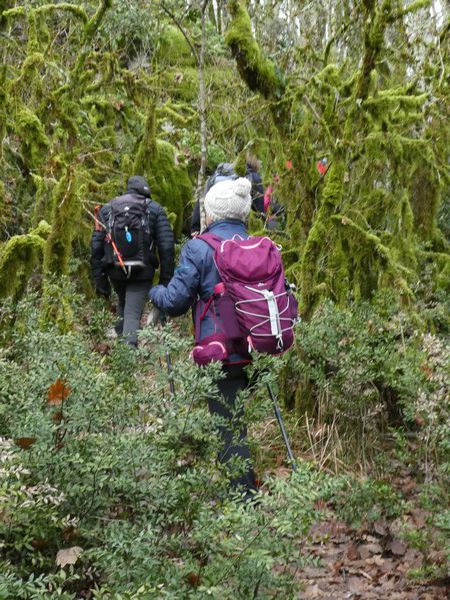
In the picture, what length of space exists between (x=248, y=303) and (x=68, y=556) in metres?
2.19

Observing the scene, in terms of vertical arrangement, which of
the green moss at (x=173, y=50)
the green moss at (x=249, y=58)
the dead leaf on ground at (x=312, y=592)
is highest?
the green moss at (x=173, y=50)

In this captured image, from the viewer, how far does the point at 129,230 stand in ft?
26.8

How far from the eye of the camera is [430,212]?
30.6 ft

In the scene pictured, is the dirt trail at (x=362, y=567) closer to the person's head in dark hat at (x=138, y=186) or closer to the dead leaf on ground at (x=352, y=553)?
the dead leaf on ground at (x=352, y=553)

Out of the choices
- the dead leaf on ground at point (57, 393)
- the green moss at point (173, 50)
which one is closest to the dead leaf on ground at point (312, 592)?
the dead leaf on ground at point (57, 393)

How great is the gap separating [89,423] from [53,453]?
251mm

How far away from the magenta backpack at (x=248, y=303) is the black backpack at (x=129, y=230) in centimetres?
307

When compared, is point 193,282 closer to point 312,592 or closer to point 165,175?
point 312,592

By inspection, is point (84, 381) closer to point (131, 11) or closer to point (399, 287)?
point (399, 287)

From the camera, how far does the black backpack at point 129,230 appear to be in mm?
8156

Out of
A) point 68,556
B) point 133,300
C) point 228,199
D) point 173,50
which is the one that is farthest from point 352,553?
point 173,50

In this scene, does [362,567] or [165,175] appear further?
[165,175]

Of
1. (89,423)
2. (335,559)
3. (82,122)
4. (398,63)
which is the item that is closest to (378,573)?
(335,559)

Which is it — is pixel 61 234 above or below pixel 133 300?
above
